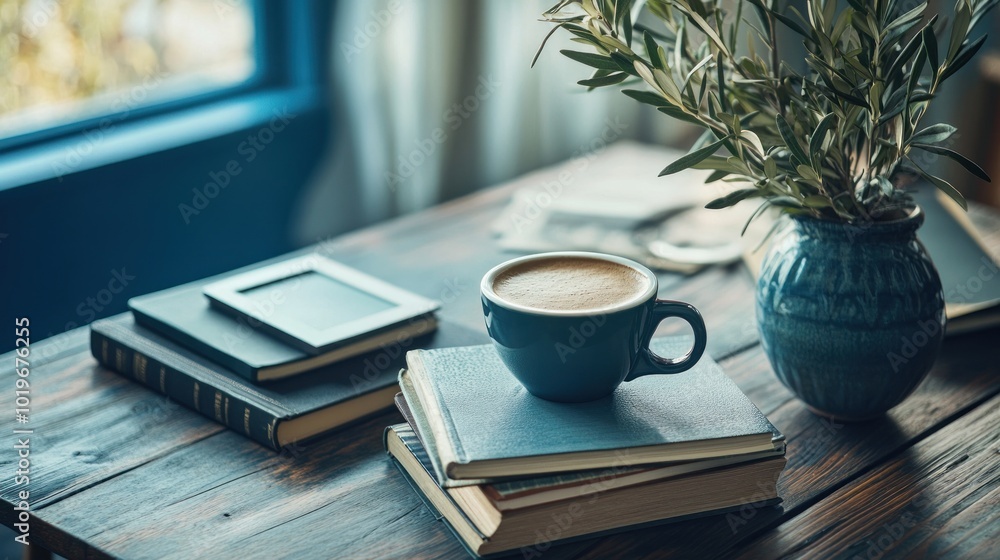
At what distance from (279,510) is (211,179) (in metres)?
1.36

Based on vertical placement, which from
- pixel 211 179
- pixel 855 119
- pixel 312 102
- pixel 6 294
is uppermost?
pixel 855 119

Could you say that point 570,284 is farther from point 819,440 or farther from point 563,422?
point 819,440

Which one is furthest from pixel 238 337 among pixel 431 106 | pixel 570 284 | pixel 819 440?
pixel 431 106

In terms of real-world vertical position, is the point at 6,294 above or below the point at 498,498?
below

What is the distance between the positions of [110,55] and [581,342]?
165 cm

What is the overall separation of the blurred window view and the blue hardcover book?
4.55 feet

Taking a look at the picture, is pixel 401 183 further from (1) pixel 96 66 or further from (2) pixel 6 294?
(2) pixel 6 294

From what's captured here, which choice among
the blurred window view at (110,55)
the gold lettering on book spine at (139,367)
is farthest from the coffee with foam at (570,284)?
the blurred window view at (110,55)

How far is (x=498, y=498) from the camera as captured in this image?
0.64 meters

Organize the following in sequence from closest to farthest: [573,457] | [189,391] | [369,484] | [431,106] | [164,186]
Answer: [573,457]
[369,484]
[189,391]
[164,186]
[431,106]

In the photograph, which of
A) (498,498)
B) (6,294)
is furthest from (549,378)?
(6,294)

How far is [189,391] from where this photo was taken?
0.87m

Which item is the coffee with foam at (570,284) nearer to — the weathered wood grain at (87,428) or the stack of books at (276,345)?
the stack of books at (276,345)

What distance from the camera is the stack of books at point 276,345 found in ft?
2.74
